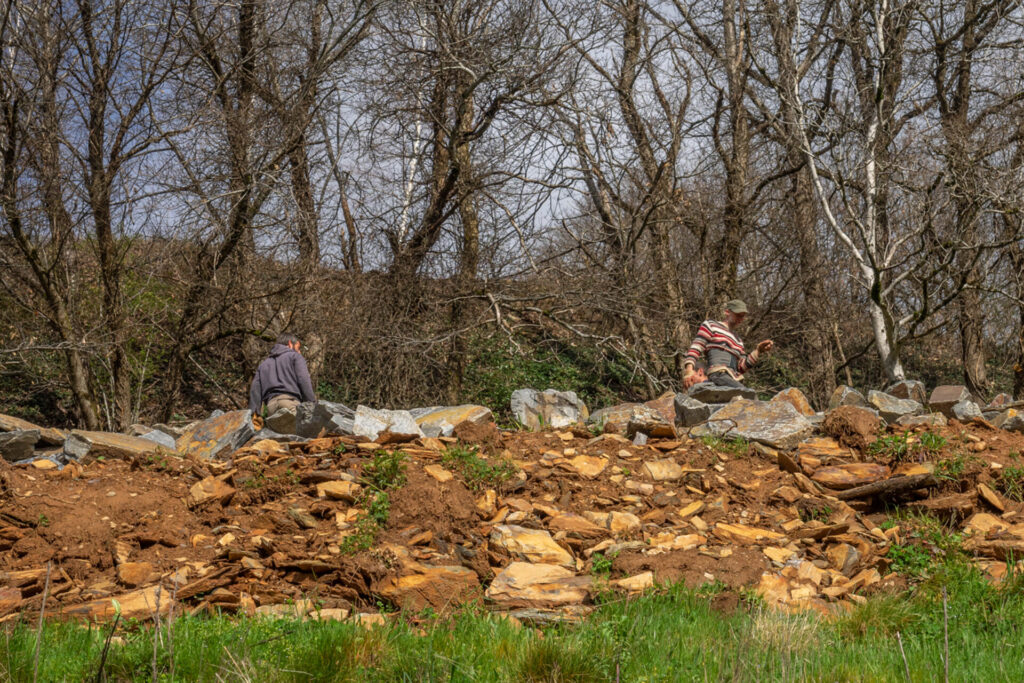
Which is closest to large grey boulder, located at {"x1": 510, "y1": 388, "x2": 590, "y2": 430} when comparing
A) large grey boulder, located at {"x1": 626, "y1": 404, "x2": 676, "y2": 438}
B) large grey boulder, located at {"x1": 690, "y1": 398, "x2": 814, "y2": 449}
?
large grey boulder, located at {"x1": 626, "y1": 404, "x2": 676, "y2": 438}

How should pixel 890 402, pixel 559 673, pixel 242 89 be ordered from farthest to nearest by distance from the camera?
pixel 242 89 < pixel 890 402 < pixel 559 673

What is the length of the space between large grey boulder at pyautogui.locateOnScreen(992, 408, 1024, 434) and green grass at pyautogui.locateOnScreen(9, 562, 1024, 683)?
3888 mm

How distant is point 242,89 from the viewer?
42.3 feet

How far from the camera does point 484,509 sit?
5.58 m

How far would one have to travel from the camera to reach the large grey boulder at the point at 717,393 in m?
8.84

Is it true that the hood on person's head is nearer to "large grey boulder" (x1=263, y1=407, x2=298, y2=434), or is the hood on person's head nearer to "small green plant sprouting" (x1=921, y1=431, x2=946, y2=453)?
"large grey boulder" (x1=263, y1=407, x2=298, y2=434)

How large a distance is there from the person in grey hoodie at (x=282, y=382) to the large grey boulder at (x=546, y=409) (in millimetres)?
2412

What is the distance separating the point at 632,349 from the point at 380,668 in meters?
10.9

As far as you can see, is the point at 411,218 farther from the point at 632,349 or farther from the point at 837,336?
A: the point at 837,336

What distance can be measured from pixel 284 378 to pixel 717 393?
450 cm

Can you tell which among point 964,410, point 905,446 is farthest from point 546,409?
point 964,410

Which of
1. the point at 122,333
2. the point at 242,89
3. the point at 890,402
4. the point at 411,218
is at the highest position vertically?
the point at 242,89

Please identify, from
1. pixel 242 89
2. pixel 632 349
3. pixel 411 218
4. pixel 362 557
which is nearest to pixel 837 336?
pixel 632 349

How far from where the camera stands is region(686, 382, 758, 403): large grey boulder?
29.0ft
